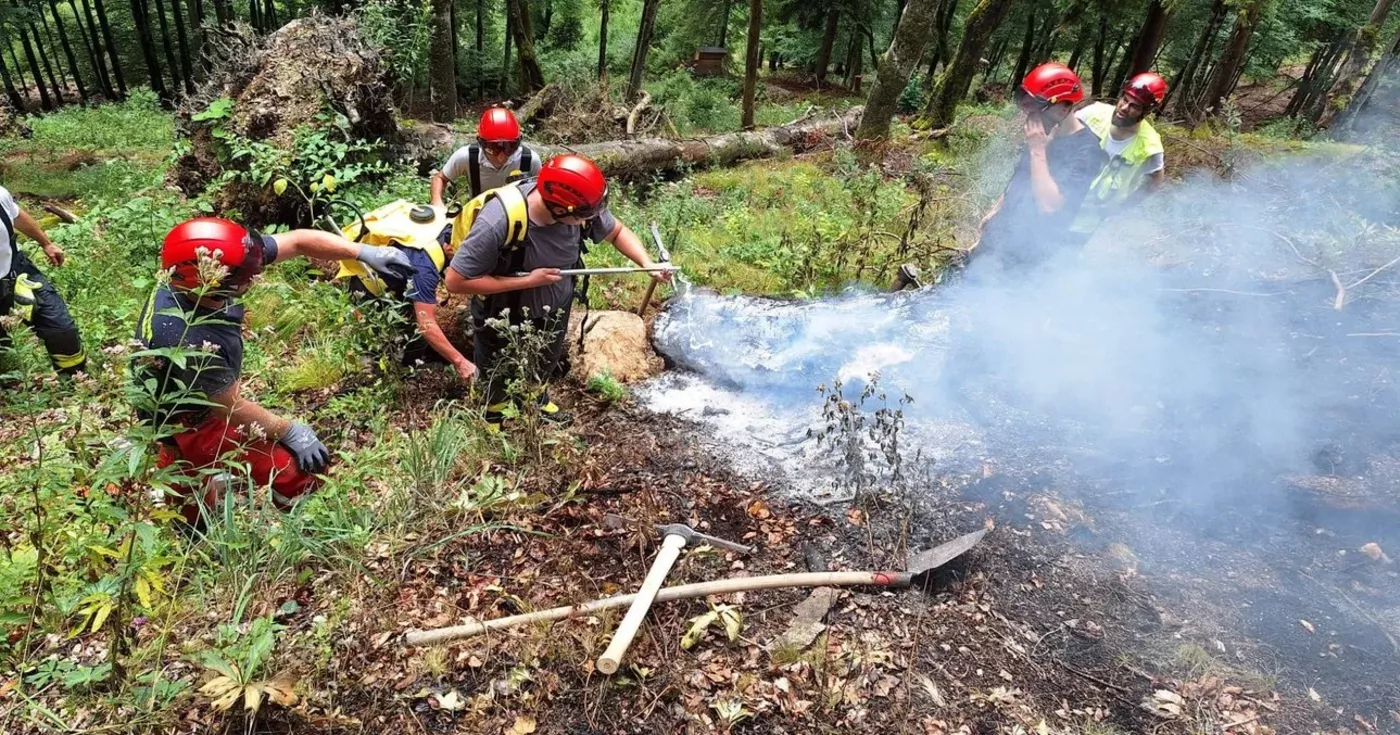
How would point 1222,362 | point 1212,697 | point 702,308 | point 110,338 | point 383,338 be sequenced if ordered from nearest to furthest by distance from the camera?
point 1212,697, point 383,338, point 1222,362, point 110,338, point 702,308

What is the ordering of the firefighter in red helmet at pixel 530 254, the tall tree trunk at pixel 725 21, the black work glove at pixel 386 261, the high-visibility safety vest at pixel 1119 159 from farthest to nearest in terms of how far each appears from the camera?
the tall tree trunk at pixel 725 21
the high-visibility safety vest at pixel 1119 159
the black work glove at pixel 386 261
the firefighter in red helmet at pixel 530 254

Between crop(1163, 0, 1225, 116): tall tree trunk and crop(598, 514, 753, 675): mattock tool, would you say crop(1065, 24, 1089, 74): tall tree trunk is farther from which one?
crop(598, 514, 753, 675): mattock tool

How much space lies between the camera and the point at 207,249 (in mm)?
2475

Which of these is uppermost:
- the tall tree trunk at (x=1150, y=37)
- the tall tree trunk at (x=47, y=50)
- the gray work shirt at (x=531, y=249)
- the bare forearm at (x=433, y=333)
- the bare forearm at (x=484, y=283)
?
the tall tree trunk at (x=1150, y=37)

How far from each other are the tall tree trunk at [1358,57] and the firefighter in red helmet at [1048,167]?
12.6 m

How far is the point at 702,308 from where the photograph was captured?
19.1 ft

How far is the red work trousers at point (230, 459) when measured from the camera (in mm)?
2873

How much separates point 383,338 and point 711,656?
2.87 meters

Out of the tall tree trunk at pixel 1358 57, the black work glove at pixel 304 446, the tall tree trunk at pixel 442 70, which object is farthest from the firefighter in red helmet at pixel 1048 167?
the tall tree trunk at pixel 1358 57

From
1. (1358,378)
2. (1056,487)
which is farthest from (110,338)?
(1358,378)

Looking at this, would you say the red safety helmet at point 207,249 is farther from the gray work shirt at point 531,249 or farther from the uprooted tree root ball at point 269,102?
the uprooted tree root ball at point 269,102

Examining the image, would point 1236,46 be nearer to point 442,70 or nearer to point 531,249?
point 442,70

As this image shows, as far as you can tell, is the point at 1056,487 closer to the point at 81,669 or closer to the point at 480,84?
the point at 81,669

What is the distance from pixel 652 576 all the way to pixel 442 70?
1086 cm
